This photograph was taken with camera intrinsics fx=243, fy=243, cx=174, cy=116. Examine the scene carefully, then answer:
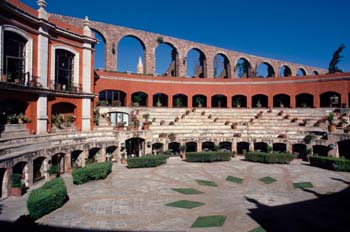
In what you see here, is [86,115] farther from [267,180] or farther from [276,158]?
[276,158]

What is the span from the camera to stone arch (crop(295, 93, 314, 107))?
39.1 meters

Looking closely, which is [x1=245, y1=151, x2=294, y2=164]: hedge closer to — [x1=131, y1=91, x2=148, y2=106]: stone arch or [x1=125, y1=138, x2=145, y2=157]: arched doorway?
[x1=125, y1=138, x2=145, y2=157]: arched doorway

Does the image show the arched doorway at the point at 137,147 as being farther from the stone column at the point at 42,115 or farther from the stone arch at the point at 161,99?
the stone arch at the point at 161,99

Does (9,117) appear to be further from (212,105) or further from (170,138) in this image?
(212,105)

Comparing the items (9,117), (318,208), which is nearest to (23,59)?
(9,117)

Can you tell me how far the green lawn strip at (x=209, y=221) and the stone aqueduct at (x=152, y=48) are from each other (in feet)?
95.9

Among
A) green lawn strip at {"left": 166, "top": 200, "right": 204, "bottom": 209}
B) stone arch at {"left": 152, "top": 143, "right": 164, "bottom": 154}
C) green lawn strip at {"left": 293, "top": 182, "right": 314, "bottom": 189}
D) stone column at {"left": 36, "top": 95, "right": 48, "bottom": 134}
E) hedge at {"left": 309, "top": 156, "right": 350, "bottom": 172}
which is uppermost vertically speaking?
stone column at {"left": 36, "top": 95, "right": 48, "bottom": 134}

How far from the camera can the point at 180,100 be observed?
40125 millimetres

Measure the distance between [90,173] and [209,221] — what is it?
10329mm

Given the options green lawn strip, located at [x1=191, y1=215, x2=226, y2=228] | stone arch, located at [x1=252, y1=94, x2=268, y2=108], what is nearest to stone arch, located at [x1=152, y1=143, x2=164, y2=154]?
green lawn strip, located at [x1=191, y1=215, x2=226, y2=228]

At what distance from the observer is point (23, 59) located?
73.2 feet

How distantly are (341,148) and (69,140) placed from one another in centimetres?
2893

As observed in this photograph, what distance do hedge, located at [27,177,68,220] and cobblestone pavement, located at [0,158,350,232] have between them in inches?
13.4

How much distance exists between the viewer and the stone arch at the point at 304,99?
39125 millimetres
